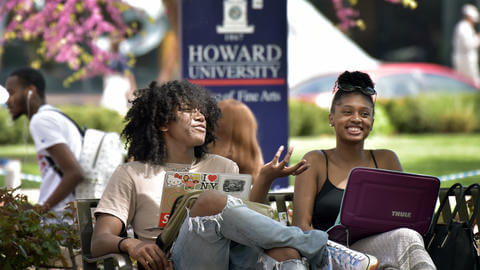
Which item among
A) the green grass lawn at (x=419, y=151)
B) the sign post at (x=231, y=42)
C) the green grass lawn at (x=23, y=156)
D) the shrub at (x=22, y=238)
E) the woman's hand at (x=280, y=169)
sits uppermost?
the sign post at (x=231, y=42)

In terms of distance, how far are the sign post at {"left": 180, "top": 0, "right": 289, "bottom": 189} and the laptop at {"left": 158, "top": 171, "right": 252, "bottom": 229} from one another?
2.58m

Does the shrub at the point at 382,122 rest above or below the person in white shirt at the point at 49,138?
below

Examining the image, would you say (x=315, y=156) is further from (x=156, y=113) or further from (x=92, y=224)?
(x=92, y=224)

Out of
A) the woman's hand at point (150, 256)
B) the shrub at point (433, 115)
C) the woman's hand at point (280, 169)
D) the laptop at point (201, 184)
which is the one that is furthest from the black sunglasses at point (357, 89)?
the shrub at point (433, 115)

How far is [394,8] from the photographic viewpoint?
837 inches

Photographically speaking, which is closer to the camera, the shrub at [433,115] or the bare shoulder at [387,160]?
the bare shoulder at [387,160]

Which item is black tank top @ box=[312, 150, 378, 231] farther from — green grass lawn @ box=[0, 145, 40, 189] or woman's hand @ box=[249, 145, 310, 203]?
green grass lawn @ box=[0, 145, 40, 189]

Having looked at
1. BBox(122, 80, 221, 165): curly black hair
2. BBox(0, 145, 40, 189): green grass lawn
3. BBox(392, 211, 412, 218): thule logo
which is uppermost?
BBox(122, 80, 221, 165): curly black hair

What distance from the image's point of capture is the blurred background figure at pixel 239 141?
5.49 m

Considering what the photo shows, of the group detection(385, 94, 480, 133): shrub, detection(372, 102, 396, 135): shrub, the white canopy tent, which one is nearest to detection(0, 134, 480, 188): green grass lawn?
detection(372, 102, 396, 135): shrub

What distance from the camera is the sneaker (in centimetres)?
349

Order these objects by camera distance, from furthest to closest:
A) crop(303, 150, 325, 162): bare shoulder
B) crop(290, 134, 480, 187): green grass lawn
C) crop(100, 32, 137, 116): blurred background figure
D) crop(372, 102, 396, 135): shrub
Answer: crop(100, 32, 137, 116): blurred background figure → crop(372, 102, 396, 135): shrub → crop(290, 134, 480, 187): green grass lawn → crop(303, 150, 325, 162): bare shoulder

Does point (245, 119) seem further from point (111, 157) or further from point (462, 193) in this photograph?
point (462, 193)

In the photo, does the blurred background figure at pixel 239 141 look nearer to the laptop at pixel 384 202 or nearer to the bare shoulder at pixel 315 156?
the bare shoulder at pixel 315 156
